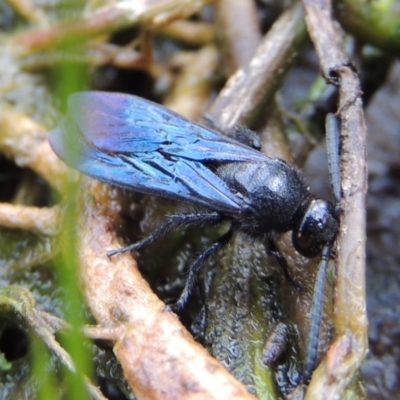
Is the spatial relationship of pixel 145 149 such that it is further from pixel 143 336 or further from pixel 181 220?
pixel 143 336

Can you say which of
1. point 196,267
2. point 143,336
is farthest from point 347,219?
point 143,336

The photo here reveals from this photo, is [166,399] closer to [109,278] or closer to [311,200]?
[109,278]

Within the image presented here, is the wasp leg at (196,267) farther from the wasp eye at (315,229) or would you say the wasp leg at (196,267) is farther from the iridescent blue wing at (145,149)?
the wasp eye at (315,229)

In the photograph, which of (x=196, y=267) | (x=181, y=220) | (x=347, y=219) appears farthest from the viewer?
(x=181, y=220)

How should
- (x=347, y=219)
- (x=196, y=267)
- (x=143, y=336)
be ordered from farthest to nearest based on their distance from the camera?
(x=196, y=267) → (x=347, y=219) → (x=143, y=336)

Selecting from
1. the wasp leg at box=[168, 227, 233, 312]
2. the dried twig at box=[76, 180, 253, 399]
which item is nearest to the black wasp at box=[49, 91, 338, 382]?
the wasp leg at box=[168, 227, 233, 312]

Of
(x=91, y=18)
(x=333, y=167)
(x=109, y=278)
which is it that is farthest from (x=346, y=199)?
(x=91, y=18)

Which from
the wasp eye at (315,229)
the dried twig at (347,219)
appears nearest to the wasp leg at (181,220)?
the wasp eye at (315,229)

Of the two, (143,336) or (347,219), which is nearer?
(143,336)

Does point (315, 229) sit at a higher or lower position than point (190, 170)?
higher
